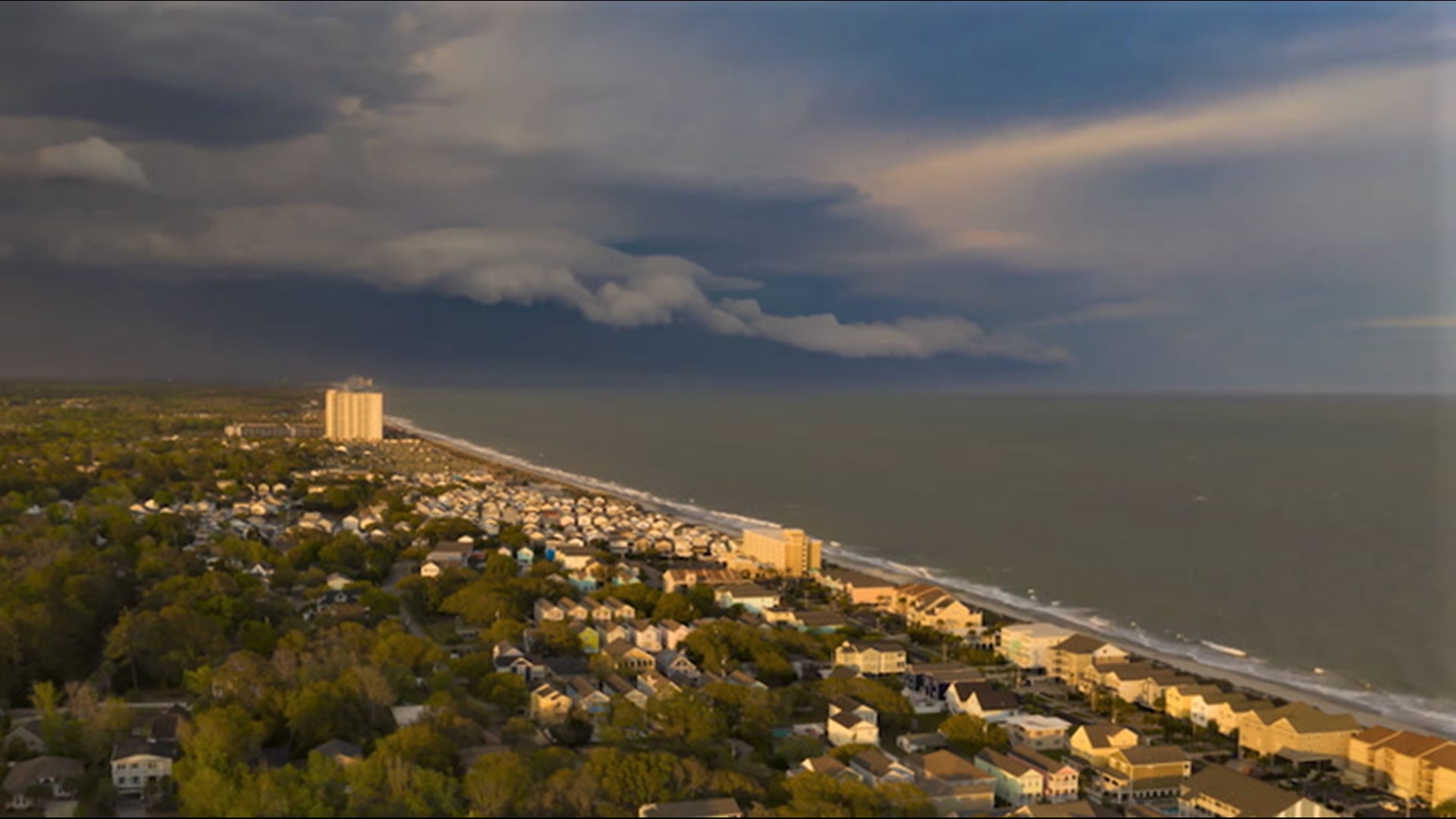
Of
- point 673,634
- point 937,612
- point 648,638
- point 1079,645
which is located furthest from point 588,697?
point 937,612

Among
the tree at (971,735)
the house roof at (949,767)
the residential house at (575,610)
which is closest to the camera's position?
the house roof at (949,767)

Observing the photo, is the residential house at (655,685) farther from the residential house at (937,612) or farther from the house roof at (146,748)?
the residential house at (937,612)

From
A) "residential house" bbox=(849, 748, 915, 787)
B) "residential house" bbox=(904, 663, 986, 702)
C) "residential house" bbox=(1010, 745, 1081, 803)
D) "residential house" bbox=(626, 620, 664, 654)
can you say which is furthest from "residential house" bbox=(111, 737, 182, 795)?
"residential house" bbox=(904, 663, 986, 702)

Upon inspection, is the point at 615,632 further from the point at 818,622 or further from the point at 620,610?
the point at 818,622

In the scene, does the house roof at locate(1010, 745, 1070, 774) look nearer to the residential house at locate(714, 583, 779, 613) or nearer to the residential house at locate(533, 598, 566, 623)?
the residential house at locate(714, 583, 779, 613)

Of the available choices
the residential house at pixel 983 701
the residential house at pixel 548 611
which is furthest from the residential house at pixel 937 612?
the residential house at pixel 548 611

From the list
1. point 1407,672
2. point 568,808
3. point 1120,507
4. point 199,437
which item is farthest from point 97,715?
point 199,437

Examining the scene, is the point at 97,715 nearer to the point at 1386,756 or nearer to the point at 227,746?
the point at 227,746
